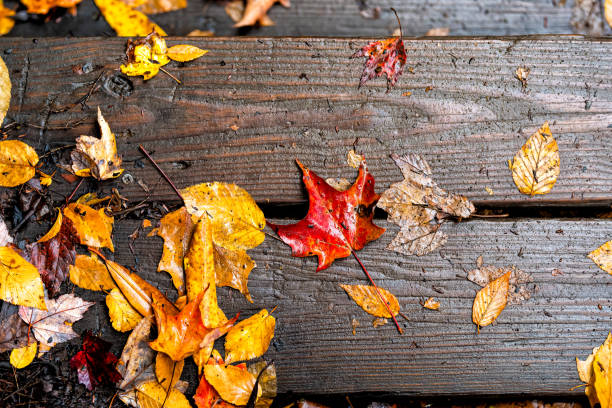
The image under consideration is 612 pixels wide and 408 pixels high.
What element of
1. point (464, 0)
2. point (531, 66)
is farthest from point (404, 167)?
point (464, 0)

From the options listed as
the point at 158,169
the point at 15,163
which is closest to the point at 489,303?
the point at 158,169

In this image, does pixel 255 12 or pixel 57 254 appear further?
pixel 255 12

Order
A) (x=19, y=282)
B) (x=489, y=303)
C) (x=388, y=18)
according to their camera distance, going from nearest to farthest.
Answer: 1. (x=19, y=282)
2. (x=489, y=303)
3. (x=388, y=18)

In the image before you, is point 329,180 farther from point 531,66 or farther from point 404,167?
point 531,66

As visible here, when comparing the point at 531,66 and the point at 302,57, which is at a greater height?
the point at 531,66

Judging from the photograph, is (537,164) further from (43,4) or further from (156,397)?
(43,4)

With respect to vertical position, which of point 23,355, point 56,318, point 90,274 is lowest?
point 23,355
